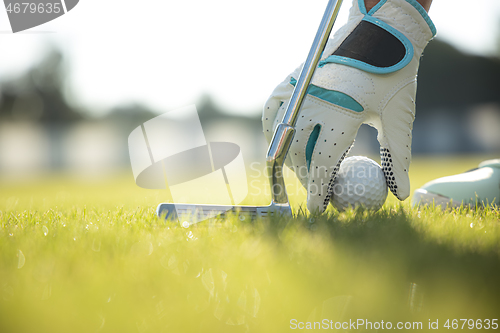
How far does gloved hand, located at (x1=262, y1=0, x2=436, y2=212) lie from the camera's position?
1890 millimetres

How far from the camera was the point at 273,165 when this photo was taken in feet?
5.71

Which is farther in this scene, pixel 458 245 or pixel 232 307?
pixel 458 245

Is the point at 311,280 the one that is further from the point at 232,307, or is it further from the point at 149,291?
the point at 149,291

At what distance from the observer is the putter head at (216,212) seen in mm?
1754

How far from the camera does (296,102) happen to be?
1736mm

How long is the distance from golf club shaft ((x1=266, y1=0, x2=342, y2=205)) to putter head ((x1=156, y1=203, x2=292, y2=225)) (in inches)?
6.2

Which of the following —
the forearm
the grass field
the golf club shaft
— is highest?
the forearm

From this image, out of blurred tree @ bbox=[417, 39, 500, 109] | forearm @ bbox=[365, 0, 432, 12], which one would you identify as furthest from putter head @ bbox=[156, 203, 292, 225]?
blurred tree @ bbox=[417, 39, 500, 109]

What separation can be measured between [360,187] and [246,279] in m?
1.20

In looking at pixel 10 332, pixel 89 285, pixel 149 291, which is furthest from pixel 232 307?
pixel 10 332

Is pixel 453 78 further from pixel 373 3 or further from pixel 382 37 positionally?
pixel 382 37

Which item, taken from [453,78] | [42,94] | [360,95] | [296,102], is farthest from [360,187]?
[42,94]

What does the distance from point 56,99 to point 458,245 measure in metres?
32.6

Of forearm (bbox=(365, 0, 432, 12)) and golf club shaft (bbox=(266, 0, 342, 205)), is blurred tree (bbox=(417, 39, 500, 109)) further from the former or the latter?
golf club shaft (bbox=(266, 0, 342, 205))
